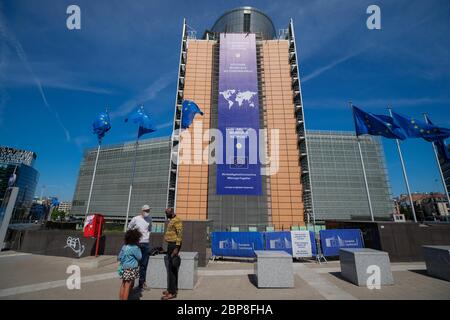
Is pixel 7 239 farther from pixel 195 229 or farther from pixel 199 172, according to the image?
pixel 199 172

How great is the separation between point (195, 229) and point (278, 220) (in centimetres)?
1668

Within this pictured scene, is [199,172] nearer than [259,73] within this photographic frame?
Yes

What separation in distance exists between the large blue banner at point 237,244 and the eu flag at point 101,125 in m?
14.2

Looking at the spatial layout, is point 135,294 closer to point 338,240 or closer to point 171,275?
point 171,275

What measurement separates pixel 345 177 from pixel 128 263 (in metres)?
73.1

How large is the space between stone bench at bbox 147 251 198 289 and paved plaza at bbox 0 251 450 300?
0.23 m

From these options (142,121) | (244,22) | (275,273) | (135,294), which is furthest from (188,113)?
(244,22)

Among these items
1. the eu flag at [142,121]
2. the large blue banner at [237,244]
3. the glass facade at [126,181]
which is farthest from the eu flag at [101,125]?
the glass facade at [126,181]

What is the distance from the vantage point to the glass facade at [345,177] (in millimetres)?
61812

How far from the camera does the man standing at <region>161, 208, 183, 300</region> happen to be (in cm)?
561

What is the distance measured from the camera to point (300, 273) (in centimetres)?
857

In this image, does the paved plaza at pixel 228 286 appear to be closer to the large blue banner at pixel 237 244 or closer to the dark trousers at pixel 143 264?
the dark trousers at pixel 143 264

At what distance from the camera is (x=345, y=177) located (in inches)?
2534
